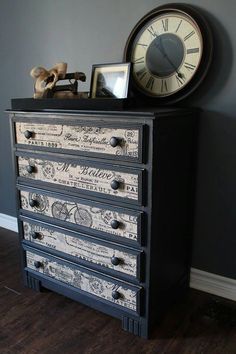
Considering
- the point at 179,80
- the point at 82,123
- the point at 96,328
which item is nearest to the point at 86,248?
the point at 96,328

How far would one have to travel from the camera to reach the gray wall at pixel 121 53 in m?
1.74

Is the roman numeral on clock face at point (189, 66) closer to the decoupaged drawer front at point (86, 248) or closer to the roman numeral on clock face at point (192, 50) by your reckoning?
the roman numeral on clock face at point (192, 50)

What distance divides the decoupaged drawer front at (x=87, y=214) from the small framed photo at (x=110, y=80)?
1.97 ft

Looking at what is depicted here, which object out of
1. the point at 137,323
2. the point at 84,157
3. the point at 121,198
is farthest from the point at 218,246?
the point at 84,157

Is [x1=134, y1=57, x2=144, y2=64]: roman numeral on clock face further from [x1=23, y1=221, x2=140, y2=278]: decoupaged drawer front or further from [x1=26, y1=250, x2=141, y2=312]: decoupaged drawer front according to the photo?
[x1=26, y1=250, x2=141, y2=312]: decoupaged drawer front

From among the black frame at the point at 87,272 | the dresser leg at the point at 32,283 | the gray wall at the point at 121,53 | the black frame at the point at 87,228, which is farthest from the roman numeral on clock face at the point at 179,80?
the dresser leg at the point at 32,283

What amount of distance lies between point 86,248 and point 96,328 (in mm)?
416

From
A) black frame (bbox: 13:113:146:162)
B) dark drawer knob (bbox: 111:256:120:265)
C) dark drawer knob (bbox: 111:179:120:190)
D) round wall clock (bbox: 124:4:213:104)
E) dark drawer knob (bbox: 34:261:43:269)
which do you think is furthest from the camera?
dark drawer knob (bbox: 34:261:43:269)

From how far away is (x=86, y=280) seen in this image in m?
1.78

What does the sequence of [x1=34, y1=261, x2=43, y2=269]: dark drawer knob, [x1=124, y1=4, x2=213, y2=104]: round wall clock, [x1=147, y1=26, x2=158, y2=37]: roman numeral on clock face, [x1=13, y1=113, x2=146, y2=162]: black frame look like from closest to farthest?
[x1=13, y1=113, x2=146, y2=162]: black frame
[x1=124, y1=4, x2=213, y2=104]: round wall clock
[x1=147, y1=26, x2=158, y2=37]: roman numeral on clock face
[x1=34, y1=261, x2=43, y2=269]: dark drawer knob

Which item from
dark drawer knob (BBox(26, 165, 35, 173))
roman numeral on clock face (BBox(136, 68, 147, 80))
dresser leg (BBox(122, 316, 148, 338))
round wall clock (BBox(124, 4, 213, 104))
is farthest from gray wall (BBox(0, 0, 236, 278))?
dark drawer knob (BBox(26, 165, 35, 173))

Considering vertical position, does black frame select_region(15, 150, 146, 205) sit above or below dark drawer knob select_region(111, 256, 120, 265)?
above

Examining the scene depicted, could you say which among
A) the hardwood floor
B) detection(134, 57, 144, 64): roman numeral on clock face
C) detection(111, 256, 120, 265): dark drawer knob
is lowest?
the hardwood floor

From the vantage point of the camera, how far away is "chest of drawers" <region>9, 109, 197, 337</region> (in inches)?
57.9
